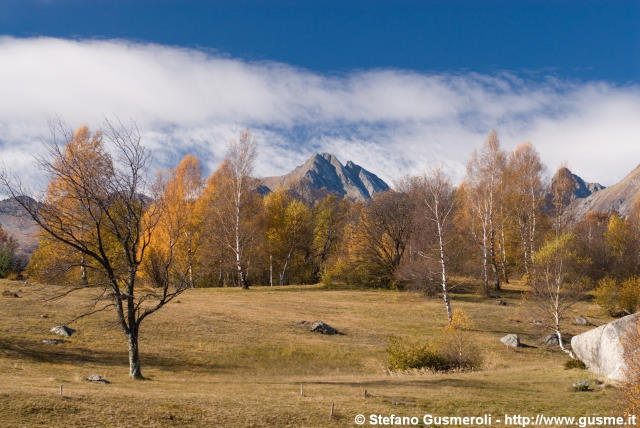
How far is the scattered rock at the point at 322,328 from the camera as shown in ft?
121

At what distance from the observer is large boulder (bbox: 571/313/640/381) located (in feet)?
78.8

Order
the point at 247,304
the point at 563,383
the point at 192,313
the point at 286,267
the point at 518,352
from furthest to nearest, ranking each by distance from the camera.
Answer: the point at 286,267
the point at 247,304
the point at 192,313
the point at 518,352
the point at 563,383

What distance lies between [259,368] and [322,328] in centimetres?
961

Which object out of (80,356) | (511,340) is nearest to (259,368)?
(80,356)

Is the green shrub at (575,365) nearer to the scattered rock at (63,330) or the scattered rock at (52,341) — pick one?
the scattered rock at (52,341)

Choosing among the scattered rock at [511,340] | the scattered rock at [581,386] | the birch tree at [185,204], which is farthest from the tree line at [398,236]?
the scattered rock at [581,386]

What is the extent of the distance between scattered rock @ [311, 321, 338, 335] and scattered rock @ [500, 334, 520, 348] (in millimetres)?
14259

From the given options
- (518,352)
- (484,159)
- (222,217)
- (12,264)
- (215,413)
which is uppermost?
(484,159)

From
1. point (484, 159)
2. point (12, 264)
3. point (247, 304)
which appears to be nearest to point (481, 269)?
point (484, 159)

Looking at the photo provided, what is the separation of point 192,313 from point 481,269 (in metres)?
40.4

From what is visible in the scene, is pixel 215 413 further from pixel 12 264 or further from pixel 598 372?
pixel 12 264

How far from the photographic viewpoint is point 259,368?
93.3 ft

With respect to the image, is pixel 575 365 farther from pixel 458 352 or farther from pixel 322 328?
pixel 322 328

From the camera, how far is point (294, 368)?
95.2ft
